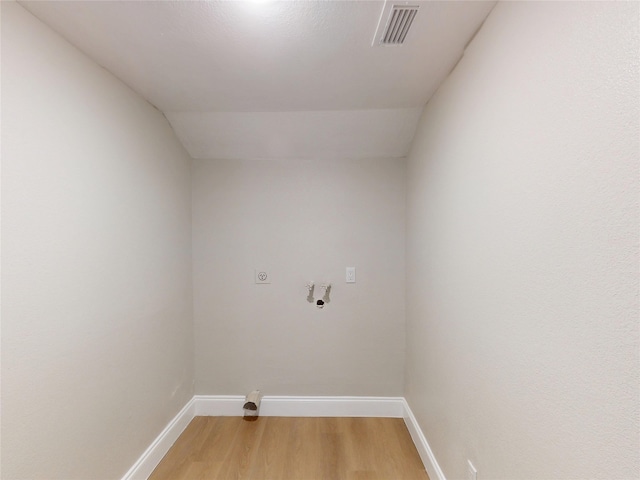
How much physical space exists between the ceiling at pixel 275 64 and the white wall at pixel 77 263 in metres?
0.18

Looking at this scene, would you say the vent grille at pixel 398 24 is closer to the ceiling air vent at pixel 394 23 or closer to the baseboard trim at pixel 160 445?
the ceiling air vent at pixel 394 23

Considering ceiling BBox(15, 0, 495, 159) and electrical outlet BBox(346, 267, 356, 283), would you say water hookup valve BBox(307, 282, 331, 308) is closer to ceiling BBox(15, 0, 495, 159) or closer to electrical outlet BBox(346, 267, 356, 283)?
electrical outlet BBox(346, 267, 356, 283)

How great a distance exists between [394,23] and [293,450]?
7.88 feet

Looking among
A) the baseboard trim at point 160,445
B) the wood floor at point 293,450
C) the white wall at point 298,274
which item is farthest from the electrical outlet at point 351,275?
the baseboard trim at point 160,445

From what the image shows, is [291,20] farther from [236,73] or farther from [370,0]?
[236,73]

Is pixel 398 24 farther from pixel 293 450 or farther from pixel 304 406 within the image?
pixel 304 406

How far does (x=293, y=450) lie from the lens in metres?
2.09

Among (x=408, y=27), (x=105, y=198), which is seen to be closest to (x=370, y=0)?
(x=408, y=27)

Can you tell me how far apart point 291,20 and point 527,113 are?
92 cm

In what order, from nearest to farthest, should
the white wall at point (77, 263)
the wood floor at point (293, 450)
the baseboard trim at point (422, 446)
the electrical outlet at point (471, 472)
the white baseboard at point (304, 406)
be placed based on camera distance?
the white wall at point (77, 263) → the electrical outlet at point (471, 472) → the baseboard trim at point (422, 446) → the wood floor at point (293, 450) → the white baseboard at point (304, 406)

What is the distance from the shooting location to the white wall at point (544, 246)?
2.19 feet

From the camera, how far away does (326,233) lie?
2.54 m

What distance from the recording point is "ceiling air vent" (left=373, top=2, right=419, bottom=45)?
118 cm

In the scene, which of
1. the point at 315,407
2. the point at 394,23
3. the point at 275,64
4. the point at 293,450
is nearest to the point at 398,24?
the point at 394,23
